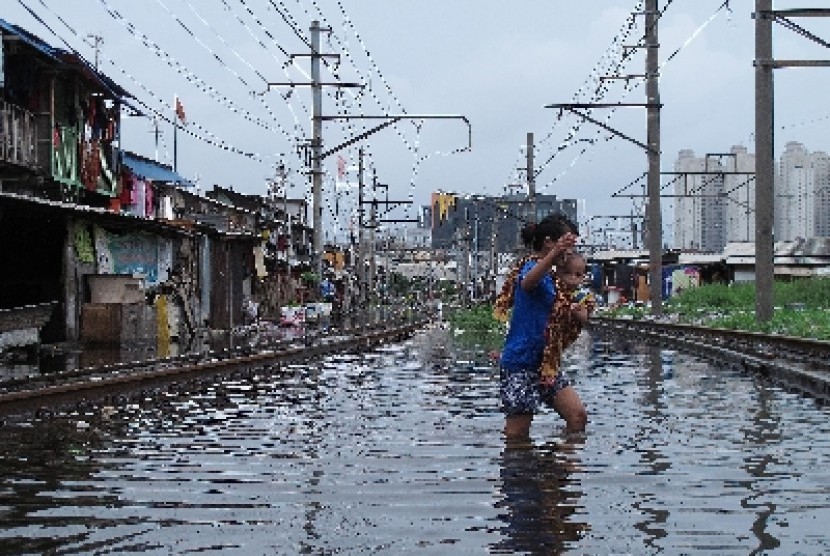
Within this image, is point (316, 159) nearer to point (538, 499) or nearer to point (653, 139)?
point (653, 139)

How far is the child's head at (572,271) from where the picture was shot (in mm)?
8609

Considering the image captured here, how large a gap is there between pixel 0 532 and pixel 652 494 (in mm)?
3413

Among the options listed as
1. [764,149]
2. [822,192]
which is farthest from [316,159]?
[822,192]

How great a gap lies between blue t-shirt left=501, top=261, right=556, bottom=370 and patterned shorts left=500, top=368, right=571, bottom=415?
54 mm

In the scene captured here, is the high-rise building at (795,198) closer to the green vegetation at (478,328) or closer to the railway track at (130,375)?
the green vegetation at (478,328)

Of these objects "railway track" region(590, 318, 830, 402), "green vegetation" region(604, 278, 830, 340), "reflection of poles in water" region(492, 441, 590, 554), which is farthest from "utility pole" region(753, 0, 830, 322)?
"reflection of poles in water" region(492, 441, 590, 554)

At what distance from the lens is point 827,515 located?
6234 mm

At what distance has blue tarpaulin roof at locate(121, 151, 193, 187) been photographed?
47594 mm

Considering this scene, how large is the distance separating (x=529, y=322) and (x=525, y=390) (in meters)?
0.47

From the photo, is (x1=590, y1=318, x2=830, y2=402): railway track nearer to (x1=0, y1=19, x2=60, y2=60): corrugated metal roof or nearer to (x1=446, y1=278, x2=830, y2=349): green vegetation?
(x1=446, y1=278, x2=830, y2=349): green vegetation

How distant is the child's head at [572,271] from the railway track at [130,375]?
233 inches

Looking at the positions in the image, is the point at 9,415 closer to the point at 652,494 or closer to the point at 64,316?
the point at 652,494

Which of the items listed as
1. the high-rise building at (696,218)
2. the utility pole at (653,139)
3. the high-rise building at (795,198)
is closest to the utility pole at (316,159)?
the utility pole at (653,139)

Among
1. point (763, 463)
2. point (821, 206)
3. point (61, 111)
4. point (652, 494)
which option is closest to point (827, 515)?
point (652, 494)
